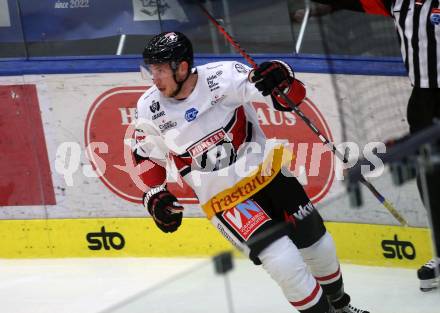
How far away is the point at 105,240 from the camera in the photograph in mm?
5348

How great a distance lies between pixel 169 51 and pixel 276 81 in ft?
1.26

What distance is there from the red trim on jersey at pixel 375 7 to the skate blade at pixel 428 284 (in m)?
1.11

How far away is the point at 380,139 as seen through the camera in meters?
4.56

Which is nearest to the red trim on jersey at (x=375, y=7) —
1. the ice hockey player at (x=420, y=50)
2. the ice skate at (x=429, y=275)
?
the ice hockey player at (x=420, y=50)

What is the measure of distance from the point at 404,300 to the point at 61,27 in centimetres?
237

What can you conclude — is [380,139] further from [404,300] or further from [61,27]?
[61,27]

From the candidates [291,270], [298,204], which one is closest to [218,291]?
[291,270]

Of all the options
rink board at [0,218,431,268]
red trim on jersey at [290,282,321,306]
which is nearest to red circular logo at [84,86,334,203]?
rink board at [0,218,431,268]

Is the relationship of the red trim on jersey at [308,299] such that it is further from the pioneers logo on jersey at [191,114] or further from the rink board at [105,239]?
the rink board at [105,239]

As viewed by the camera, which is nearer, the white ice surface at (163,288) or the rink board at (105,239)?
the white ice surface at (163,288)

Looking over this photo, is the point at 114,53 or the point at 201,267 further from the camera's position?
the point at 114,53

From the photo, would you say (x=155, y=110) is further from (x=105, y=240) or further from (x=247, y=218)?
(x=105, y=240)

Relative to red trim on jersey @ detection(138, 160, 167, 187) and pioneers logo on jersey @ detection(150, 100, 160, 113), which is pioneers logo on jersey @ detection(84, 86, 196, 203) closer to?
red trim on jersey @ detection(138, 160, 167, 187)

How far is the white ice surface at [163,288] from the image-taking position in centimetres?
256
